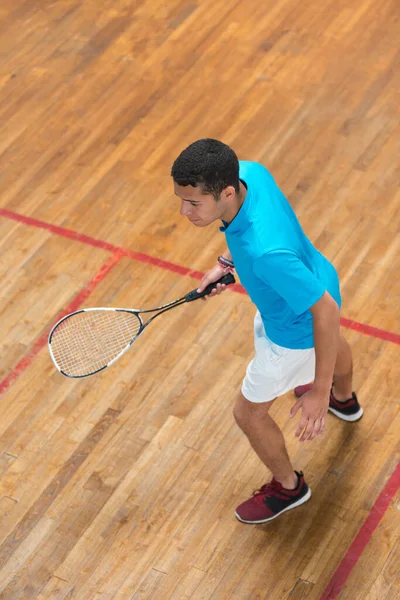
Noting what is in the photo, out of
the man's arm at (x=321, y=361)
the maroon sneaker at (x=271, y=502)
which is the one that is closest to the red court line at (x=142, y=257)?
the maroon sneaker at (x=271, y=502)

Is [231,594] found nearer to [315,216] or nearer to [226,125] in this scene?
[315,216]

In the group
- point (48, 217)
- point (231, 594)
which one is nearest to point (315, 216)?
point (48, 217)

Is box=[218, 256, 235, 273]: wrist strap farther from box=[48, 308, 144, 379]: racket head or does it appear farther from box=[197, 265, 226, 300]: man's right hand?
box=[48, 308, 144, 379]: racket head

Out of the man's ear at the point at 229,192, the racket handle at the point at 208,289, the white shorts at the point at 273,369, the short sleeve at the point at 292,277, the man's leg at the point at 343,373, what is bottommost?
the man's leg at the point at 343,373

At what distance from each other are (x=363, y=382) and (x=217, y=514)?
82cm

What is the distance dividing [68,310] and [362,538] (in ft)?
5.57

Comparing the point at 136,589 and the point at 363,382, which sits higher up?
the point at 136,589

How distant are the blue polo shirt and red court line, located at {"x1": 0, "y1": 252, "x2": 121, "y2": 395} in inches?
56.3

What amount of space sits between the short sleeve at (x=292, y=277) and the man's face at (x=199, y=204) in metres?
0.19

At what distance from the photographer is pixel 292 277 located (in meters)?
2.57

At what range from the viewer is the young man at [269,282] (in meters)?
2.58

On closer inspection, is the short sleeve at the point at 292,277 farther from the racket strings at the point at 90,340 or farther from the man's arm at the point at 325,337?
the racket strings at the point at 90,340

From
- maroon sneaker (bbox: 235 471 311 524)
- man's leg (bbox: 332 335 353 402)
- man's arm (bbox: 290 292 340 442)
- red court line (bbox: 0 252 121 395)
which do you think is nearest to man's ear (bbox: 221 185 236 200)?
man's arm (bbox: 290 292 340 442)

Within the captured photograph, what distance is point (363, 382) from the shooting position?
12.3 feet
